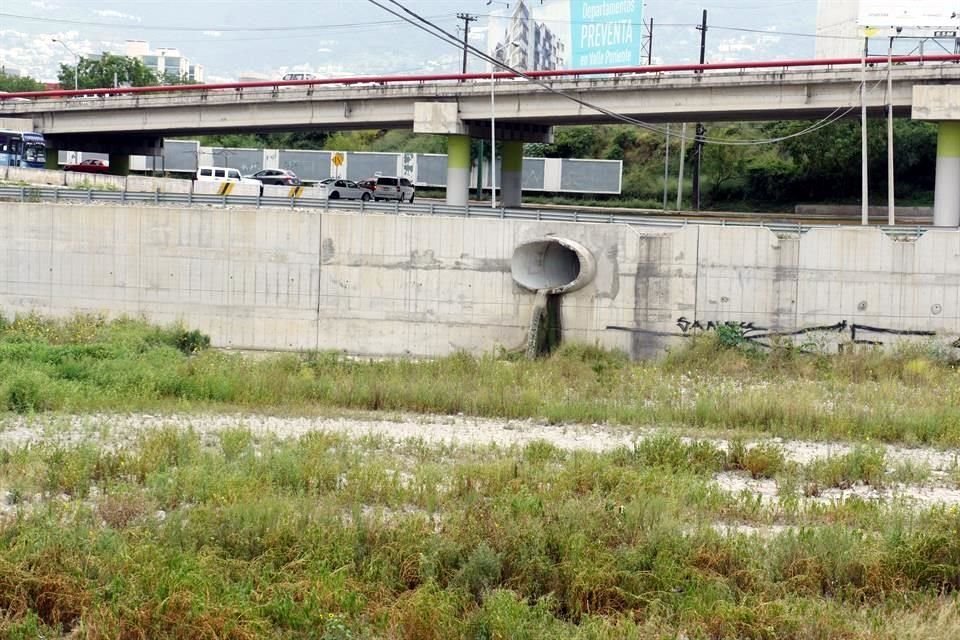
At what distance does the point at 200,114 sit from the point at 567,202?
25764 millimetres

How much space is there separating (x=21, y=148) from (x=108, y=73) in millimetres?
53435

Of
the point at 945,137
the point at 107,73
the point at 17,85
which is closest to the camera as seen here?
the point at 945,137

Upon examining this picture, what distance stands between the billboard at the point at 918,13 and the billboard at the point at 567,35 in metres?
17.3

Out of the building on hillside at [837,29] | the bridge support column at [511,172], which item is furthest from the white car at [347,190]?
the building on hillside at [837,29]

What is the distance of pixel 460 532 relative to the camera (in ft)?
53.0

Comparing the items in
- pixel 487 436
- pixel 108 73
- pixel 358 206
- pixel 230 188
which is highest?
pixel 108 73

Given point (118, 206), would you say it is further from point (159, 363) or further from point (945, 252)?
point (945, 252)

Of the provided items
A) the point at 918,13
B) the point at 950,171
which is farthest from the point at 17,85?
the point at 950,171

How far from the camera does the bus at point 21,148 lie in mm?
69762

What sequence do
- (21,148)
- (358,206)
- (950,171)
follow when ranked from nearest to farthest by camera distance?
(358,206)
(950,171)
(21,148)

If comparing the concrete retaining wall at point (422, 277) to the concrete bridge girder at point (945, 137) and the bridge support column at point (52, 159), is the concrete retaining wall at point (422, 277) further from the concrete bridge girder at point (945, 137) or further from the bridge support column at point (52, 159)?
the bridge support column at point (52, 159)

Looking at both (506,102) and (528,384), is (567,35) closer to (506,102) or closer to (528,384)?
(506,102)

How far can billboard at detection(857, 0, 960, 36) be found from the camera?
216 feet

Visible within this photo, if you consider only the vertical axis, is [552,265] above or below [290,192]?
below
